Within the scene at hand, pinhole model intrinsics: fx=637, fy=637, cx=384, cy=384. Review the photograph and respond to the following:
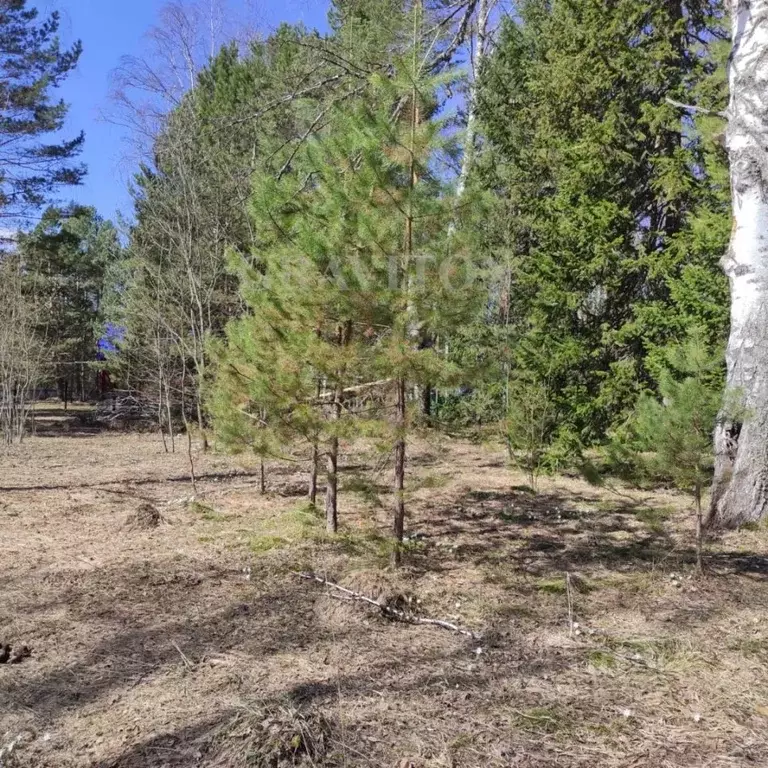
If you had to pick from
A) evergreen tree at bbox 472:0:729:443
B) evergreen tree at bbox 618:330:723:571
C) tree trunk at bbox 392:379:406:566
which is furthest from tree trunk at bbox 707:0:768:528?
tree trunk at bbox 392:379:406:566

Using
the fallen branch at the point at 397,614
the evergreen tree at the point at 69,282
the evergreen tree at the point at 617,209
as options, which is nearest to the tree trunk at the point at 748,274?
the evergreen tree at the point at 617,209

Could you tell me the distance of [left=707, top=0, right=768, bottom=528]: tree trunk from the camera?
5.54 meters

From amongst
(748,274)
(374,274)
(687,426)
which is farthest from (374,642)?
(748,274)

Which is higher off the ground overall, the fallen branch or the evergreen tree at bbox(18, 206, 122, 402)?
the evergreen tree at bbox(18, 206, 122, 402)

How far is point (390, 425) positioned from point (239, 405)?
1944mm

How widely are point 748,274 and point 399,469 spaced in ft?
12.2

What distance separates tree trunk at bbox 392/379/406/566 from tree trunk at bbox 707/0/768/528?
9.47 ft

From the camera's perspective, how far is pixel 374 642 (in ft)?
A: 11.0

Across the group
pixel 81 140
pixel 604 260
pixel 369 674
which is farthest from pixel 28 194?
pixel 369 674

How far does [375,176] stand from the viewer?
4.36 meters

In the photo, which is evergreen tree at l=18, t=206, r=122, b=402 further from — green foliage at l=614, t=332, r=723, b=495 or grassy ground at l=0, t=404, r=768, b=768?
green foliage at l=614, t=332, r=723, b=495

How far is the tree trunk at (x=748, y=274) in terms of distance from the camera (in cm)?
554

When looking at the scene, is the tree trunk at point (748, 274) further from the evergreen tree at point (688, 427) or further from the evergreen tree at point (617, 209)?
the evergreen tree at point (617, 209)

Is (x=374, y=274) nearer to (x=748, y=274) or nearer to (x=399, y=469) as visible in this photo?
(x=399, y=469)
